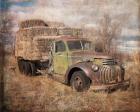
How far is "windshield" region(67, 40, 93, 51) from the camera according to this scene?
4633 millimetres

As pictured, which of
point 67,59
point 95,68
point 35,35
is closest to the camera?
point 95,68

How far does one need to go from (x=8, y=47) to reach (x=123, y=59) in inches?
50.8

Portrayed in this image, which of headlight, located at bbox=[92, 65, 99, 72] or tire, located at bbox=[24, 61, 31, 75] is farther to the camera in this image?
tire, located at bbox=[24, 61, 31, 75]

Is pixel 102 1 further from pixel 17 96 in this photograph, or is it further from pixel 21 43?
pixel 17 96

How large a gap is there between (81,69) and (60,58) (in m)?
0.29

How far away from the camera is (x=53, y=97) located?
182 inches

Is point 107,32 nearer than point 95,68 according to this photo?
No

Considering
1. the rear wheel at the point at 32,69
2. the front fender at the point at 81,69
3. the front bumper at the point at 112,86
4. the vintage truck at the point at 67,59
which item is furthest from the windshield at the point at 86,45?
the rear wheel at the point at 32,69

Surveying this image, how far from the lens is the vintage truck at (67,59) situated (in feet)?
14.8

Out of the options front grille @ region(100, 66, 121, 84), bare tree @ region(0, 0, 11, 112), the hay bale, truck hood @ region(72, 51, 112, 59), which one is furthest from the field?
the hay bale

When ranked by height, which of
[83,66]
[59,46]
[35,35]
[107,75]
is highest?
[35,35]

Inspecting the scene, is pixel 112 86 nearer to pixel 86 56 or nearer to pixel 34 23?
pixel 86 56

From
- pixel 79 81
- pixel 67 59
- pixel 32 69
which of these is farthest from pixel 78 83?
pixel 32 69

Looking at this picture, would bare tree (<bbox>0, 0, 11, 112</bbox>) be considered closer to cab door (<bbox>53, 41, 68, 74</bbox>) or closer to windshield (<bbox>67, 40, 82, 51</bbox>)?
cab door (<bbox>53, 41, 68, 74</bbox>)
